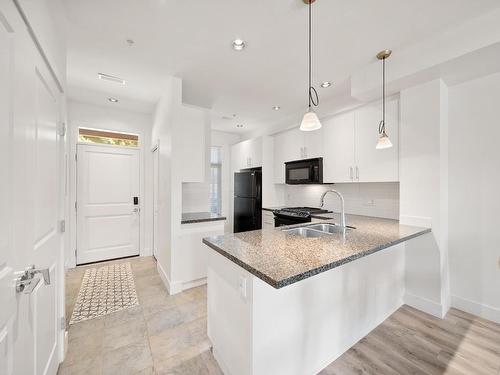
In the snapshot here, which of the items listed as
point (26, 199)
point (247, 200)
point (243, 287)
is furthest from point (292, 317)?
point (247, 200)

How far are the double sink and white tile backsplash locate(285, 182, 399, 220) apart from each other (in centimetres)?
116

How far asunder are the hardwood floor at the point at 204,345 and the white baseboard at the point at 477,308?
67 millimetres

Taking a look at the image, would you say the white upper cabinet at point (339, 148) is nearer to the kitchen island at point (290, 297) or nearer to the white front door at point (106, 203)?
the kitchen island at point (290, 297)

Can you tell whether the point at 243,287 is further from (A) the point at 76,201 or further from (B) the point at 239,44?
(A) the point at 76,201

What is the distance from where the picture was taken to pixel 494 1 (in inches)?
63.1

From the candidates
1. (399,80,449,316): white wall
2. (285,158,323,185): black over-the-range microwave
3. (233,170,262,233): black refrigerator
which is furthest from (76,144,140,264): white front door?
(399,80,449,316): white wall

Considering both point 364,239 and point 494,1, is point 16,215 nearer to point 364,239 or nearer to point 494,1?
point 364,239

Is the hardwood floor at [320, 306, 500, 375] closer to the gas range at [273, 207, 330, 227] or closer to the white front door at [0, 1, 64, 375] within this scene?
the gas range at [273, 207, 330, 227]

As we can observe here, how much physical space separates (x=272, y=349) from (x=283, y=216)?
239 centimetres

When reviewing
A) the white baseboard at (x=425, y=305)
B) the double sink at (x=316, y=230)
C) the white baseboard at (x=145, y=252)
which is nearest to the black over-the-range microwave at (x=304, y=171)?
the double sink at (x=316, y=230)

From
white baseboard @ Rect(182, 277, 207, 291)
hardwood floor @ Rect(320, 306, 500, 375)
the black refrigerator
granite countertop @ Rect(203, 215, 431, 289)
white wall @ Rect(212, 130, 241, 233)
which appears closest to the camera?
granite countertop @ Rect(203, 215, 431, 289)

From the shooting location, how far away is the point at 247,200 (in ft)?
15.4

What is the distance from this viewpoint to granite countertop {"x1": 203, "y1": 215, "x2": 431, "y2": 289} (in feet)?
3.64

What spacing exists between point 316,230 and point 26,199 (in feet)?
7.05
